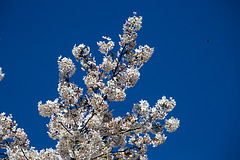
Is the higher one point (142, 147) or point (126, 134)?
point (126, 134)

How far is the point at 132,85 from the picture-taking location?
Result: 9.91 meters

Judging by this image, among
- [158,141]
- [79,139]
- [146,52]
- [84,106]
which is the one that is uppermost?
[146,52]

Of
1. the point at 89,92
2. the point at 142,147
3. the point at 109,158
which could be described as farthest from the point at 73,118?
the point at 142,147

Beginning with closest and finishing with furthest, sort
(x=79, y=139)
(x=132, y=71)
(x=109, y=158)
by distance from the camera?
(x=79, y=139) → (x=109, y=158) → (x=132, y=71)

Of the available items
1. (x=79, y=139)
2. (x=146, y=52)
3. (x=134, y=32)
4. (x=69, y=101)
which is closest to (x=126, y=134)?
(x=79, y=139)

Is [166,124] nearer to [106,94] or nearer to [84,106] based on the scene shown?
[106,94]

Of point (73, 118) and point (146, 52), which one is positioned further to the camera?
point (146, 52)

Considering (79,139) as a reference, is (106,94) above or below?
above

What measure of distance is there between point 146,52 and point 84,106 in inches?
147

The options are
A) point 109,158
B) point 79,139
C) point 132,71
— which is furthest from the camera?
point 132,71

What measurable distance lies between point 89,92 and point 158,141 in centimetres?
362

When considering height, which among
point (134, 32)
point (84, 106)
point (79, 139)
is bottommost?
point (79, 139)

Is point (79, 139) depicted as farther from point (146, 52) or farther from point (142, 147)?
point (146, 52)

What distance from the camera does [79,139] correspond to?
791 centimetres
